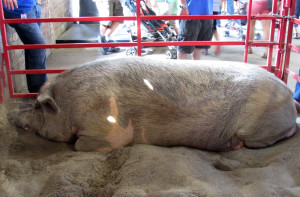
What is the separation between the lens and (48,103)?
9.20ft

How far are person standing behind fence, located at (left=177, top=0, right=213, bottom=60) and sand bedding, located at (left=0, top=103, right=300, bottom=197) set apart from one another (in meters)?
2.03

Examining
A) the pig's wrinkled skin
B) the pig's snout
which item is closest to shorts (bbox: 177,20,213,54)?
the pig's wrinkled skin

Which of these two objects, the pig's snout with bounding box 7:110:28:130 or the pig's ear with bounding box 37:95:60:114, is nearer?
the pig's ear with bounding box 37:95:60:114

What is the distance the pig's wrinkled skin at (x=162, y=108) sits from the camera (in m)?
2.70

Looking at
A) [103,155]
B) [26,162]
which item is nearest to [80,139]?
[103,155]

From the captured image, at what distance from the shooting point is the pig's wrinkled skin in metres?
2.70

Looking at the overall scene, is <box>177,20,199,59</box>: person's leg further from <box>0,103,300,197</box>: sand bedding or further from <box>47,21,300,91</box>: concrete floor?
<box>47,21,300,91</box>: concrete floor

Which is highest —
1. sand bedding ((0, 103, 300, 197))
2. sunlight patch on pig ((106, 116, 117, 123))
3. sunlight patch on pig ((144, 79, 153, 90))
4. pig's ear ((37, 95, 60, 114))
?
sunlight patch on pig ((144, 79, 153, 90))

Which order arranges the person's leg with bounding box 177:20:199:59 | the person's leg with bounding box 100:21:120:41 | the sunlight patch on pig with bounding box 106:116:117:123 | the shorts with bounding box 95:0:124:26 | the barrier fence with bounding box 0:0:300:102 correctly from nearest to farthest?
1. the sunlight patch on pig with bounding box 106:116:117:123
2. the barrier fence with bounding box 0:0:300:102
3. the person's leg with bounding box 177:20:199:59
4. the shorts with bounding box 95:0:124:26
5. the person's leg with bounding box 100:21:120:41

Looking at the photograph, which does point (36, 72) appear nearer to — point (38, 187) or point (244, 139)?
point (38, 187)

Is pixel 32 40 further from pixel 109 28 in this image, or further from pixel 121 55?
pixel 121 55

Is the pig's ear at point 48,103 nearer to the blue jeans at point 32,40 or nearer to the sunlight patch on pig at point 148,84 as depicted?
the sunlight patch on pig at point 148,84

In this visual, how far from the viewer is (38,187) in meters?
2.24

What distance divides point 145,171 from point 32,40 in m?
2.47
